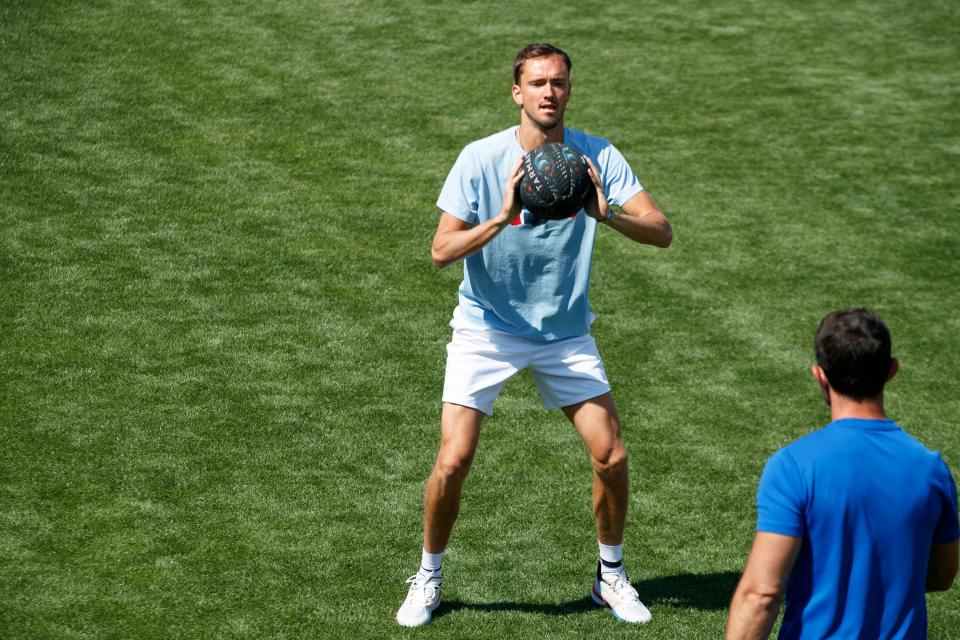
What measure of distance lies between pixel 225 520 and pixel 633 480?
7.71ft

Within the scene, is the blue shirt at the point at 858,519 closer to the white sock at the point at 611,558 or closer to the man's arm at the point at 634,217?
the man's arm at the point at 634,217

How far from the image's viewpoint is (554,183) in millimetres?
4852

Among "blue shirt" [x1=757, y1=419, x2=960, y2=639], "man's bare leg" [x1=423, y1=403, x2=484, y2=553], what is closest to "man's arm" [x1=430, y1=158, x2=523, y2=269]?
"man's bare leg" [x1=423, y1=403, x2=484, y2=553]

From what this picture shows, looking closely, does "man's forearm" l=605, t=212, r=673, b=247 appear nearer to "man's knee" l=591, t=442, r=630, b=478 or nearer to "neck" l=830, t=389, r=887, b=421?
"man's knee" l=591, t=442, r=630, b=478

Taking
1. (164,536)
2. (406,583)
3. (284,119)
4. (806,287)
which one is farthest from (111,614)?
(284,119)

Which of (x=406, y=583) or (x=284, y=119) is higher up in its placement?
(x=284, y=119)

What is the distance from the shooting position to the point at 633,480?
709 cm

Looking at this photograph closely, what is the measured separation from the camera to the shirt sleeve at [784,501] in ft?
10.9

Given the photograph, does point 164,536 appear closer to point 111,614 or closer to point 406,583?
point 111,614

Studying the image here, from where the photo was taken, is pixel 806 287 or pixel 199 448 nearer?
pixel 199 448

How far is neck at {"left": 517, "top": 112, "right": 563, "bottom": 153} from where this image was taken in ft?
17.5

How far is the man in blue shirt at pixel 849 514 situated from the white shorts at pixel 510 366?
7.08 ft

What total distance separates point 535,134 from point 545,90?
20cm

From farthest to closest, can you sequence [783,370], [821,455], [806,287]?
1. [806,287]
2. [783,370]
3. [821,455]
